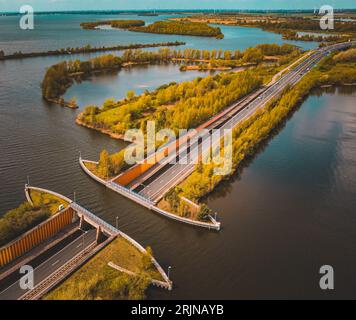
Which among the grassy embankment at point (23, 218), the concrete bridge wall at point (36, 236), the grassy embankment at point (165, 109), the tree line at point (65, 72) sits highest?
the tree line at point (65, 72)

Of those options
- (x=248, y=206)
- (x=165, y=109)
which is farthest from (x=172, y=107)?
(x=248, y=206)

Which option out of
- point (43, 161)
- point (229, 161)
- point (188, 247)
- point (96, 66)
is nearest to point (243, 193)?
point (229, 161)

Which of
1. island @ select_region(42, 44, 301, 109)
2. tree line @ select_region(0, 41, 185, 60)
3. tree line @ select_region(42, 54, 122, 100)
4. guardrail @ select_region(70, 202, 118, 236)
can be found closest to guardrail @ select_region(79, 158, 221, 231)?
guardrail @ select_region(70, 202, 118, 236)

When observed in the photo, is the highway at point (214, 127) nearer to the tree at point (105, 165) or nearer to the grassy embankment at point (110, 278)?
the tree at point (105, 165)

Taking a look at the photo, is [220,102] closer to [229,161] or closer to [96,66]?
[229,161]

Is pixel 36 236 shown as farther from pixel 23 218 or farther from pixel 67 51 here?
pixel 67 51

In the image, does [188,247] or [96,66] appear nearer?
[188,247]

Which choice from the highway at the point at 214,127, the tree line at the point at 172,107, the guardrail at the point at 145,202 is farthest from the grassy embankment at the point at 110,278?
the tree line at the point at 172,107
